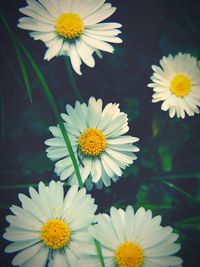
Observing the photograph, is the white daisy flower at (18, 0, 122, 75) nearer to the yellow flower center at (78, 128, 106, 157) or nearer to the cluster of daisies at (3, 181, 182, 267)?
the yellow flower center at (78, 128, 106, 157)

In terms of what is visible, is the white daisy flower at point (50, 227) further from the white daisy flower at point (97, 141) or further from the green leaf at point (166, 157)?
the green leaf at point (166, 157)

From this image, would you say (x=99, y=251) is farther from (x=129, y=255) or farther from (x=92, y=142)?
(x=92, y=142)

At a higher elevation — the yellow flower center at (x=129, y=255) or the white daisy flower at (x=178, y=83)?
the white daisy flower at (x=178, y=83)

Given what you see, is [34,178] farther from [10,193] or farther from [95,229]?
[95,229]

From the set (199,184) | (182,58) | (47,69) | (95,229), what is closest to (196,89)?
(182,58)

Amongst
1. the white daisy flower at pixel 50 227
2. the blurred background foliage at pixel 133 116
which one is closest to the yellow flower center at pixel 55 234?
the white daisy flower at pixel 50 227

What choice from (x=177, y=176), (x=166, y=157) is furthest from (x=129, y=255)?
(x=166, y=157)
